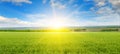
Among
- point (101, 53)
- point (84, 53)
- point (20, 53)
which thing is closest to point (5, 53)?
point (20, 53)

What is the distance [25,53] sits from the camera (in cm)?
946

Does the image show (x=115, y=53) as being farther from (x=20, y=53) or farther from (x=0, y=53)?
(x=0, y=53)

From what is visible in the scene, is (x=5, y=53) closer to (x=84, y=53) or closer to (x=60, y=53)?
(x=60, y=53)

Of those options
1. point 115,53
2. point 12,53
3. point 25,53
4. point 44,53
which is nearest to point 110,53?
point 115,53

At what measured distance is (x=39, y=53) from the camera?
9445 mm

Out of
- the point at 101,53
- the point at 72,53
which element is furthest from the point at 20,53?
the point at 101,53

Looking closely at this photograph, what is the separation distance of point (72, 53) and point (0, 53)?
13.8ft

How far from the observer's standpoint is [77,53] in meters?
9.55

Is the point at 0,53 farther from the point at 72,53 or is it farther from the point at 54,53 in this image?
the point at 72,53

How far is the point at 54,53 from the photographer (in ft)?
30.9

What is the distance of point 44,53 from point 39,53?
302 millimetres

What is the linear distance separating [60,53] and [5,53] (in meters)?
3.23

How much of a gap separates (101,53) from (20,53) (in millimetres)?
4754

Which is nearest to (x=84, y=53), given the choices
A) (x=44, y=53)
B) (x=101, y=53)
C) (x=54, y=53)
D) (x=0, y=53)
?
(x=101, y=53)
